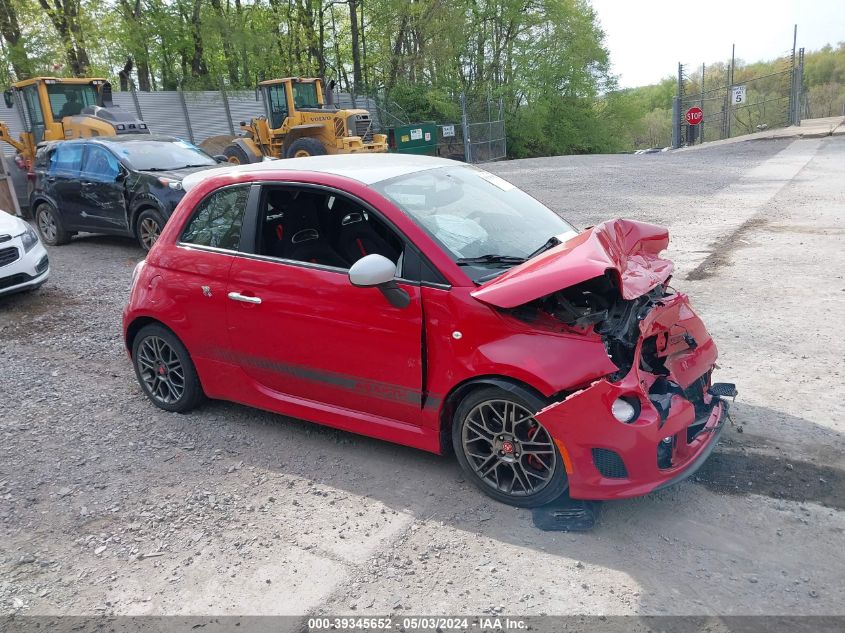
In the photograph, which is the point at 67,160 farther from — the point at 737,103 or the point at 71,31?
the point at 737,103

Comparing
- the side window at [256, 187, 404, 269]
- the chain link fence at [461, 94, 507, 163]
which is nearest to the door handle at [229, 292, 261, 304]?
the side window at [256, 187, 404, 269]

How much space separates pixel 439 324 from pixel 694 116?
3024 cm

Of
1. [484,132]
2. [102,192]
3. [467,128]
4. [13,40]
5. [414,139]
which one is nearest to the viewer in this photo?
[102,192]

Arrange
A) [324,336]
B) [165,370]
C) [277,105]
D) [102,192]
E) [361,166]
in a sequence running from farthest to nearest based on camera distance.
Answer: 1. [277,105]
2. [102,192]
3. [165,370]
4. [361,166]
5. [324,336]

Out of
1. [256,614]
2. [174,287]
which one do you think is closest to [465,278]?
[256,614]

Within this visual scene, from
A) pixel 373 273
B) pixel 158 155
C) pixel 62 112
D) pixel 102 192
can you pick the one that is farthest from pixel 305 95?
pixel 373 273

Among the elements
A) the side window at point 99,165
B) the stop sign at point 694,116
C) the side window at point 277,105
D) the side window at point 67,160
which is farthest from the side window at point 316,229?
the stop sign at point 694,116

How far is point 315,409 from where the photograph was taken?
424 cm

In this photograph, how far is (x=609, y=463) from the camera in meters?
3.23

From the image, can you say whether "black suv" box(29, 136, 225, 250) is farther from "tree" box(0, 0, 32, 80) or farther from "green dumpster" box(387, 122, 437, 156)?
"green dumpster" box(387, 122, 437, 156)

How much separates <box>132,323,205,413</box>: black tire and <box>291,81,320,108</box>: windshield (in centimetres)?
1730

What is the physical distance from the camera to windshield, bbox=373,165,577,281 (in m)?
3.83

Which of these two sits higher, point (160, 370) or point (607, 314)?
point (607, 314)

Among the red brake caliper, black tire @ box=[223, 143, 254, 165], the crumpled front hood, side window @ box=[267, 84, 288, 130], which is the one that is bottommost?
the red brake caliper
